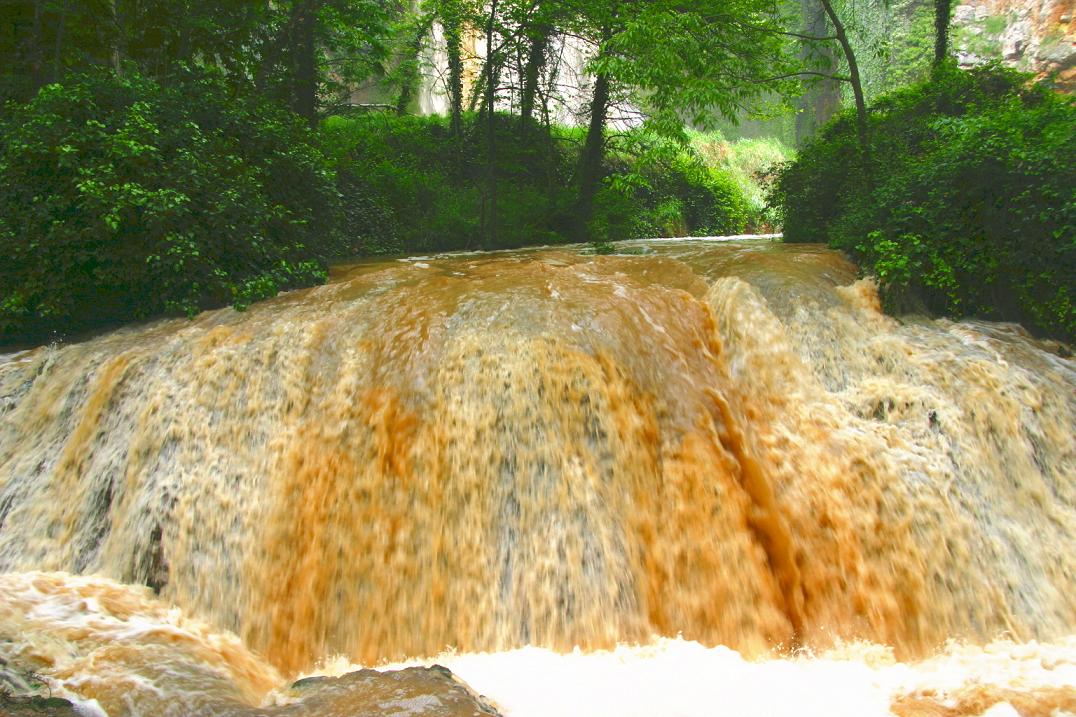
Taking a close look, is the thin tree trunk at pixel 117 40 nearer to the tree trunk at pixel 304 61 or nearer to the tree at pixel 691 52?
the tree trunk at pixel 304 61

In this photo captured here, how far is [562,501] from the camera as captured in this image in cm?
493

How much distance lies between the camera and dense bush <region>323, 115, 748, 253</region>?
12602 mm

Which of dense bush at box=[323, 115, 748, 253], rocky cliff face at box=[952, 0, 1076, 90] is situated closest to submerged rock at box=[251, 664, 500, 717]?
dense bush at box=[323, 115, 748, 253]

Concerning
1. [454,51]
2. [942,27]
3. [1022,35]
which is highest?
[1022,35]

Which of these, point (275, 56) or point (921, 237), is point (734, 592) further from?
point (275, 56)

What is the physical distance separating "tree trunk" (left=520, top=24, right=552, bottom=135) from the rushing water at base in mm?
9304

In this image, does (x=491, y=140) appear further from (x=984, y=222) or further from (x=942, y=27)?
(x=984, y=222)

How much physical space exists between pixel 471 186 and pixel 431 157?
1239mm

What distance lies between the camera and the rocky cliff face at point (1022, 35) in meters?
16.5

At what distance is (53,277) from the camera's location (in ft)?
22.8

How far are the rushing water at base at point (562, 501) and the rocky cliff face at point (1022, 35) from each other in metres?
13.2

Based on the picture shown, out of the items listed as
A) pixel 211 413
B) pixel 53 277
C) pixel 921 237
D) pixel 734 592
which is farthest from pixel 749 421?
pixel 53 277

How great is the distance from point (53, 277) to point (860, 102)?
10016 mm

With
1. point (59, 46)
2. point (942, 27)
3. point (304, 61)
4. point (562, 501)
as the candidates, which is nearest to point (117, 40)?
point (59, 46)
